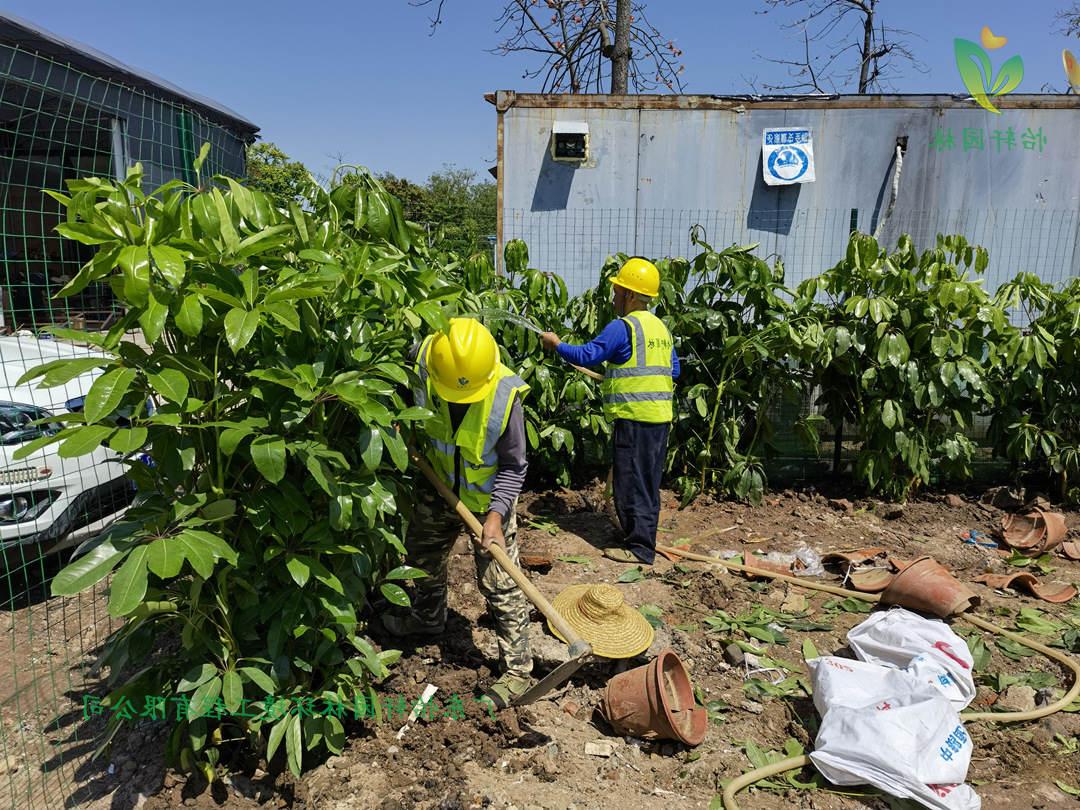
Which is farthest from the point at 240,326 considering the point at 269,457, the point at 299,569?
the point at 299,569

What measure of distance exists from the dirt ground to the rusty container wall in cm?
374

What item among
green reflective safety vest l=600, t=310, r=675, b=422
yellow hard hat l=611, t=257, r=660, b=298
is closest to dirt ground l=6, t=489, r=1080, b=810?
Result: green reflective safety vest l=600, t=310, r=675, b=422

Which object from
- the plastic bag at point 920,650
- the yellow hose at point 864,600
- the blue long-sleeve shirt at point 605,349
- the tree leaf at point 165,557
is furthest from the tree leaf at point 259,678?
the blue long-sleeve shirt at point 605,349

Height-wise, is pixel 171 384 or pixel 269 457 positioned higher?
pixel 171 384

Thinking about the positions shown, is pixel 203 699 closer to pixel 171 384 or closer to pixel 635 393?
pixel 171 384

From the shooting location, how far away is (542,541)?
4996mm

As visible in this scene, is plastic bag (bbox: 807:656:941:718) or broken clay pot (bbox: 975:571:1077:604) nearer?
plastic bag (bbox: 807:656:941:718)

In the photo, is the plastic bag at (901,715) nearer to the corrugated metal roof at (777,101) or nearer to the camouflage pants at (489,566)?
the camouflage pants at (489,566)

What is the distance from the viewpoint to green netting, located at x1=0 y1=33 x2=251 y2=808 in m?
2.80

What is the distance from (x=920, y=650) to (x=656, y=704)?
1.22m

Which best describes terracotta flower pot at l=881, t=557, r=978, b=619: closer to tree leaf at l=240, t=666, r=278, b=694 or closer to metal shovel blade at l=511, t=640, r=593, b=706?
metal shovel blade at l=511, t=640, r=593, b=706

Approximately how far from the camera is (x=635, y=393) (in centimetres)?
464

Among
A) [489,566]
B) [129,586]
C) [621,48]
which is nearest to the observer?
[129,586]

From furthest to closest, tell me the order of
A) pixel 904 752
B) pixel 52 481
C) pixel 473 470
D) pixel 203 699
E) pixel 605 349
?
pixel 605 349
pixel 52 481
pixel 473 470
pixel 904 752
pixel 203 699
